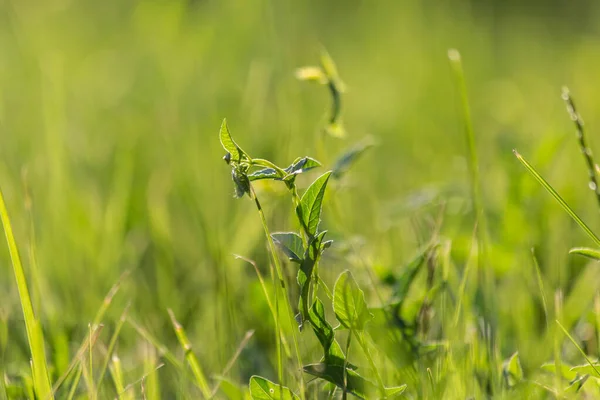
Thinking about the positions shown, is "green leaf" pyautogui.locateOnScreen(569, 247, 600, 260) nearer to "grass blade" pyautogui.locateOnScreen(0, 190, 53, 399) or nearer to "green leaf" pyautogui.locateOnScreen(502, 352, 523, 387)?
"green leaf" pyautogui.locateOnScreen(502, 352, 523, 387)

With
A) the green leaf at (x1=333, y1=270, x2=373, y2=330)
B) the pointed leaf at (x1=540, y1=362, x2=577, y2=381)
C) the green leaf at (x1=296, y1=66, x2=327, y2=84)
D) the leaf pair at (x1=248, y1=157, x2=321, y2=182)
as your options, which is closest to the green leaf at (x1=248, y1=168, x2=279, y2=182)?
the leaf pair at (x1=248, y1=157, x2=321, y2=182)

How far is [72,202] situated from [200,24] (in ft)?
4.75

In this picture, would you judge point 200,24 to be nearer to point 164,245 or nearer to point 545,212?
point 164,245

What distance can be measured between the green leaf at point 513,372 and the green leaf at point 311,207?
28cm

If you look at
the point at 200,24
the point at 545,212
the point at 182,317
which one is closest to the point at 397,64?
the point at 200,24

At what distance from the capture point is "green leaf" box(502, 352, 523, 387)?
0.88 meters

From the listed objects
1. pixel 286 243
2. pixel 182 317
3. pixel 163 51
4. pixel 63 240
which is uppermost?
pixel 163 51

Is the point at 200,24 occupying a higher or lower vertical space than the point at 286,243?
higher

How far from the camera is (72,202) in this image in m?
1.66

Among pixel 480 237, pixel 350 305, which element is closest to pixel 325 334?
pixel 350 305

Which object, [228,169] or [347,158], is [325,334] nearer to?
[347,158]

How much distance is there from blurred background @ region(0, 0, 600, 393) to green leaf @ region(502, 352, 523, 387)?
0.19 metres

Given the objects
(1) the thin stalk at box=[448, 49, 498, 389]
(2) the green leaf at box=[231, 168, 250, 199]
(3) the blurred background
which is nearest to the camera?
(2) the green leaf at box=[231, 168, 250, 199]

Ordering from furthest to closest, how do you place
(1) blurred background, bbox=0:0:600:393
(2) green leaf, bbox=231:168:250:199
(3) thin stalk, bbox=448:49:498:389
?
(1) blurred background, bbox=0:0:600:393
(3) thin stalk, bbox=448:49:498:389
(2) green leaf, bbox=231:168:250:199
